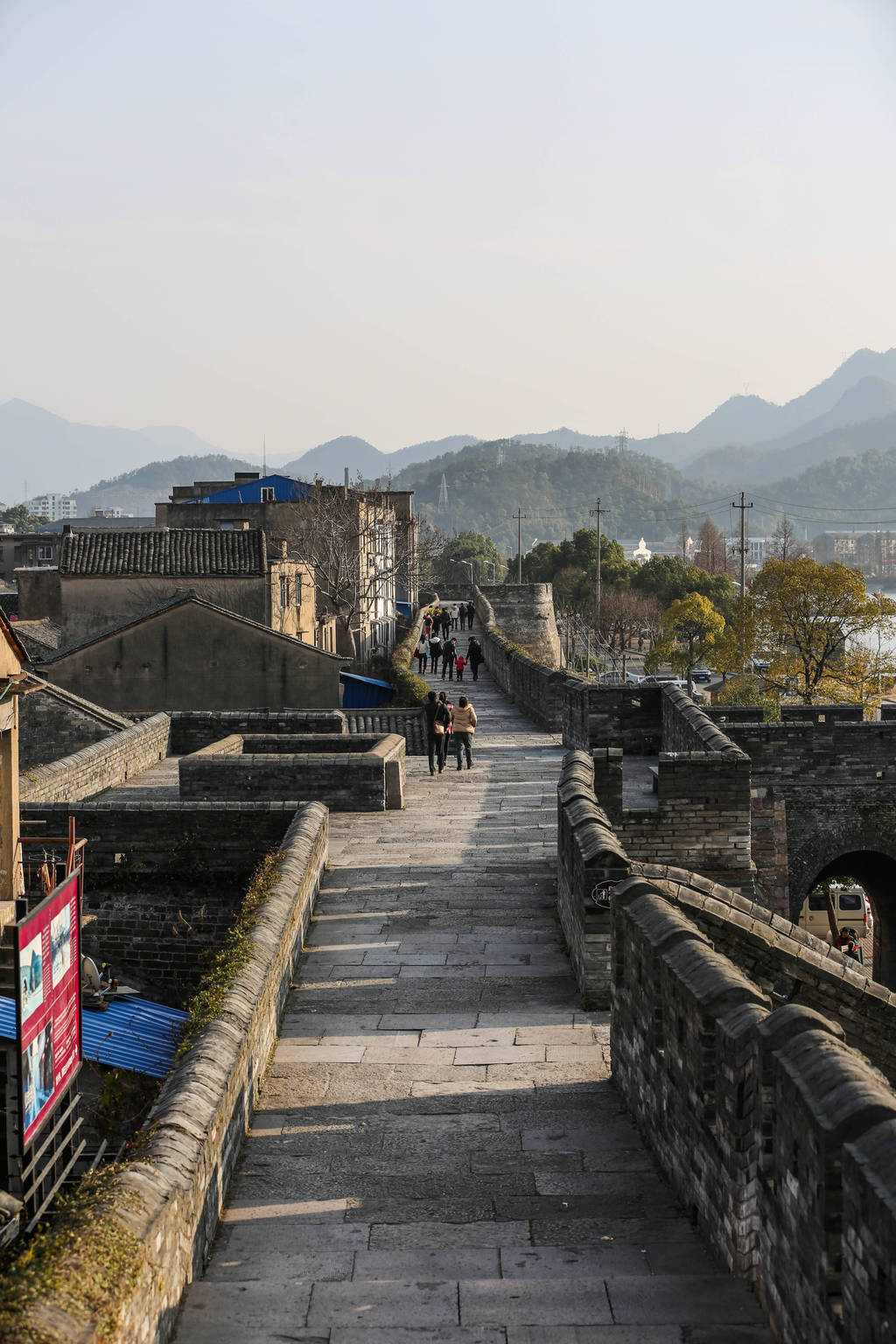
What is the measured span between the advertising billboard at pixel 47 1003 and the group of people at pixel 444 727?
11.4 m

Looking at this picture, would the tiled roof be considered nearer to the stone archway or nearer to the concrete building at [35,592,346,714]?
the concrete building at [35,592,346,714]

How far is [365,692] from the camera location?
118 feet

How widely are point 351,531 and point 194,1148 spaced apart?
4953 centimetres

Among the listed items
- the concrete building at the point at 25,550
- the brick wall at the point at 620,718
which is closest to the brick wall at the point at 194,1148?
the brick wall at the point at 620,718

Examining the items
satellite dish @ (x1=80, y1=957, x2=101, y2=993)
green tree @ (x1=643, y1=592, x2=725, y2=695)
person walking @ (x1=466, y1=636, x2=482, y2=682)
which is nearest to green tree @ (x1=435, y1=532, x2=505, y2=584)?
green tree @ (x1=643, y1=592, x2=725, y2=695)

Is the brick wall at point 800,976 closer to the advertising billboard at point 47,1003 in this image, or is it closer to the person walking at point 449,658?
the advertising billboard at point 47,1003

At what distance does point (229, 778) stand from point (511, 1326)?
1137cm

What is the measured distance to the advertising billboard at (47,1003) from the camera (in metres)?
6.68

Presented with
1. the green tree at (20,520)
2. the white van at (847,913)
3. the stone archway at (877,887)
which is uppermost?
the green tree at (20,520)

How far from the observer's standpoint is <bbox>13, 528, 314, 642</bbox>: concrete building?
38406mm

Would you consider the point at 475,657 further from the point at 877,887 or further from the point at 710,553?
the point at 710,553

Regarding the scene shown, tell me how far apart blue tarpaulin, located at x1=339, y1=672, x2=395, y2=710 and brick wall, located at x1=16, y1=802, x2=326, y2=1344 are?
87.6 feet

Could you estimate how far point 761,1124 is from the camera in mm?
4828

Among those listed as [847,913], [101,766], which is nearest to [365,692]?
[847,913]
